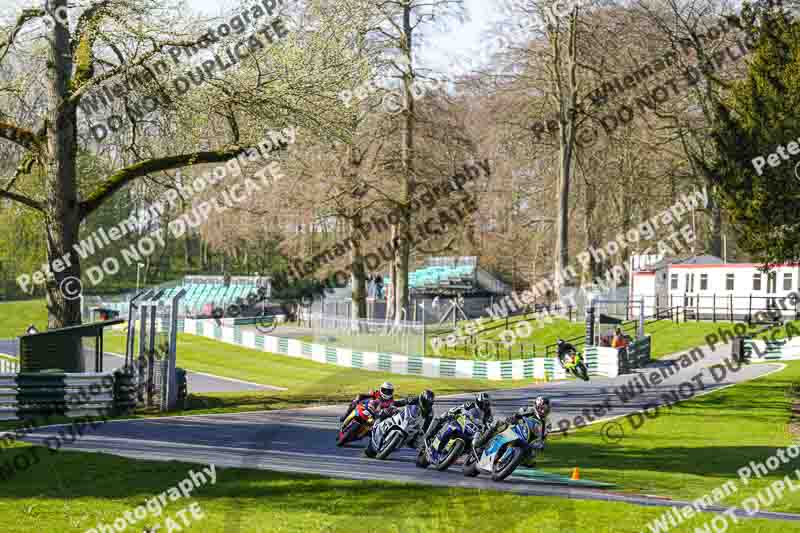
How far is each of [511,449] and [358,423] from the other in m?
4.27

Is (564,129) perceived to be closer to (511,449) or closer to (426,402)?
(426,402)

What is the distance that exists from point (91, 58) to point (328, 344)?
77.9 ft

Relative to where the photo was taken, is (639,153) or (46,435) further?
(639,153)

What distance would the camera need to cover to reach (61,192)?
843 inches

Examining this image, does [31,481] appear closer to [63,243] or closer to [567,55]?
[63,243]

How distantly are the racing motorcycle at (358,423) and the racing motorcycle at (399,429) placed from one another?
135 centimetres

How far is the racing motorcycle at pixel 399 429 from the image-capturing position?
48.7ft

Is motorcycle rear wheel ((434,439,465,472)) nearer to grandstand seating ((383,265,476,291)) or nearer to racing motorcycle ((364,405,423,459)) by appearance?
racing motorcycle ((364,405,423,459))

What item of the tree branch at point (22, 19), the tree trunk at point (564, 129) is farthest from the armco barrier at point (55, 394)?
the tree trunk at point (564, 129)

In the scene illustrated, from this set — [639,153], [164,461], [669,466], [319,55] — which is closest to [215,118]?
[319,55]

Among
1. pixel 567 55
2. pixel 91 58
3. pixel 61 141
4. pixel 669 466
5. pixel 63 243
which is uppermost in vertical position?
pixel 567 55

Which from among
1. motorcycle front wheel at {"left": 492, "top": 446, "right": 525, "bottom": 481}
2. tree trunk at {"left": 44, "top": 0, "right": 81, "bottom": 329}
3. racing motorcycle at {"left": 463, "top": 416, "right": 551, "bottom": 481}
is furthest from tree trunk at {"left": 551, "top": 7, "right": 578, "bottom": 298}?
motorcycle front wheel at {"left": 492, "top": 446, "right": 525, "bottom": 481}

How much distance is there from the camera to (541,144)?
161ft

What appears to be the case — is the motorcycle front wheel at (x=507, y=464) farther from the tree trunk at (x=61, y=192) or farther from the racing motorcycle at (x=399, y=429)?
the tree trunk at (x=61, y=192)
